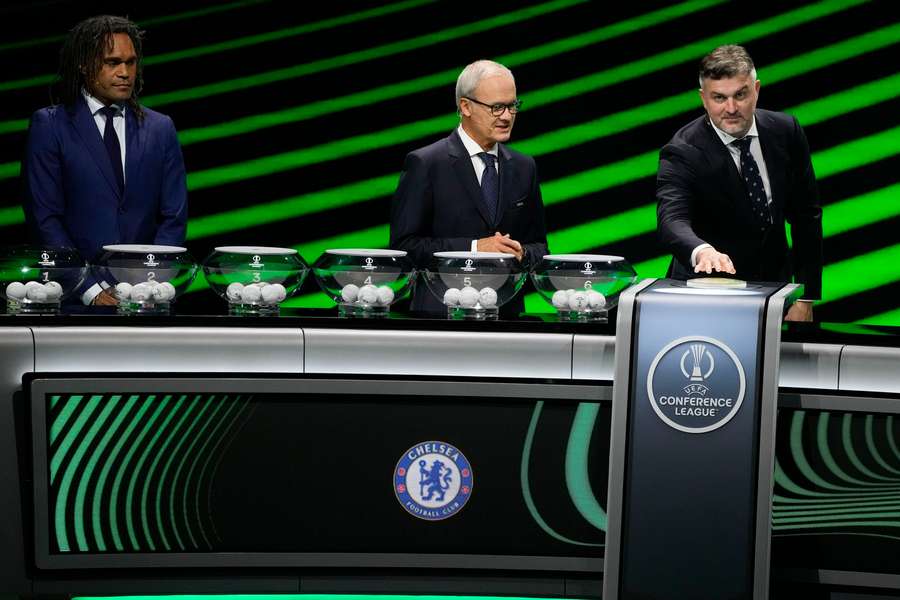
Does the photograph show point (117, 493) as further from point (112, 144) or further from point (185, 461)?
point (112, 144)

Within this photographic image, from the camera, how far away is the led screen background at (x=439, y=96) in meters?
6.79

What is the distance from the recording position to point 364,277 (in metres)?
3.31

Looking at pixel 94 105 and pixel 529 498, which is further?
pixel 94 105

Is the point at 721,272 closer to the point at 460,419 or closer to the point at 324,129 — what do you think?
the point at 460,419

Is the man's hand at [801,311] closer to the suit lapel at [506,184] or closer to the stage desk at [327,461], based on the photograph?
the stage desk at [327,461]

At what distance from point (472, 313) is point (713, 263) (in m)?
0.72

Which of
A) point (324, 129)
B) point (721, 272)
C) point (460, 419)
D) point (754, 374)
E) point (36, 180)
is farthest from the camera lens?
point (324, 129)

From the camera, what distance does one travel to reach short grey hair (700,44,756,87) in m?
3.67

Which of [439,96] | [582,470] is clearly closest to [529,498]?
[582,470]

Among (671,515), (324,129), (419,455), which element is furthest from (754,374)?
(324,129)

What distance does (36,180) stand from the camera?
391 cm

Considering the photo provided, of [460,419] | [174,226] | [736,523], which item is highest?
[174,226]

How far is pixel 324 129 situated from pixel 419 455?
3.93 meters

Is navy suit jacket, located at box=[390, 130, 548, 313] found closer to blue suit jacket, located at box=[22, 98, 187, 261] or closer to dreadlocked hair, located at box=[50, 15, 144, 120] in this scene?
blue suit jacket, located at box=[22, 98, 187, 261]
